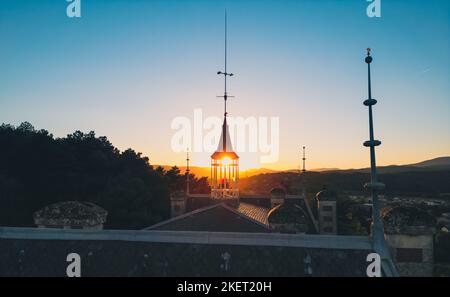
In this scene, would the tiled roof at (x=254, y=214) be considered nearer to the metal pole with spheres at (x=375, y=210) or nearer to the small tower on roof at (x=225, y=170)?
the small tower on roof at (x=225, y=170)

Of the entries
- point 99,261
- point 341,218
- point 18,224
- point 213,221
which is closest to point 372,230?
point 99,261

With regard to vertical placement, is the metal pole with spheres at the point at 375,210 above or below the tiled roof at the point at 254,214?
above

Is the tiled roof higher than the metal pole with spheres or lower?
lower

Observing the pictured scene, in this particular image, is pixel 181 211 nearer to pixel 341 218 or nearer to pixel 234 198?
pixel 234 198

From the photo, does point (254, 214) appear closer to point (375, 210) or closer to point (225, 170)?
point (225, 170)

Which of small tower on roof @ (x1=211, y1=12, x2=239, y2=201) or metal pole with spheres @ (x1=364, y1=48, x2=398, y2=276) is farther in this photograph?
small tower on roof @ (x1=211, y1=12, x2=239, y2=201)

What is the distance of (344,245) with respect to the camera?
1559 centimetres

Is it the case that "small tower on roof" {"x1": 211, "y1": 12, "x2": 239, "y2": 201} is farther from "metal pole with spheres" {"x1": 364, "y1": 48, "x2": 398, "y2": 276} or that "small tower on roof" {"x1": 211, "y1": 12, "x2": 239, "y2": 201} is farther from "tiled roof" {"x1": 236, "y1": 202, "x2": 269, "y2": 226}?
"metal pole with spheres" {"x1": 364, "y1": 48, "x2": 398, "y2": 276}

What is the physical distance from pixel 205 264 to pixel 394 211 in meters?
9.13

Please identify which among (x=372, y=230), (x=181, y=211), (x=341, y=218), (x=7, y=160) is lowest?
(x=341, y=218)

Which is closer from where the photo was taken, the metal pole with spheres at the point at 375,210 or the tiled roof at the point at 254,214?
the metal pole with spheres at the point at 375,210

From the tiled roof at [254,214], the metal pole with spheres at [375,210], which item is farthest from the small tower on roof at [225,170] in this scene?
the metal pole with spheres at [375,210]

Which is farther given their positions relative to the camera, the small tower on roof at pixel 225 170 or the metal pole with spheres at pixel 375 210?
the small tower on roof at pixel 225 170

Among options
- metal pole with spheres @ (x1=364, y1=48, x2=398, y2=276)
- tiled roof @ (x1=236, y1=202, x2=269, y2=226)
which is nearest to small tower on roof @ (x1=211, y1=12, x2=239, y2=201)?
tiled roof @ (x1=236, y1=202, x2=269, y2=226)
